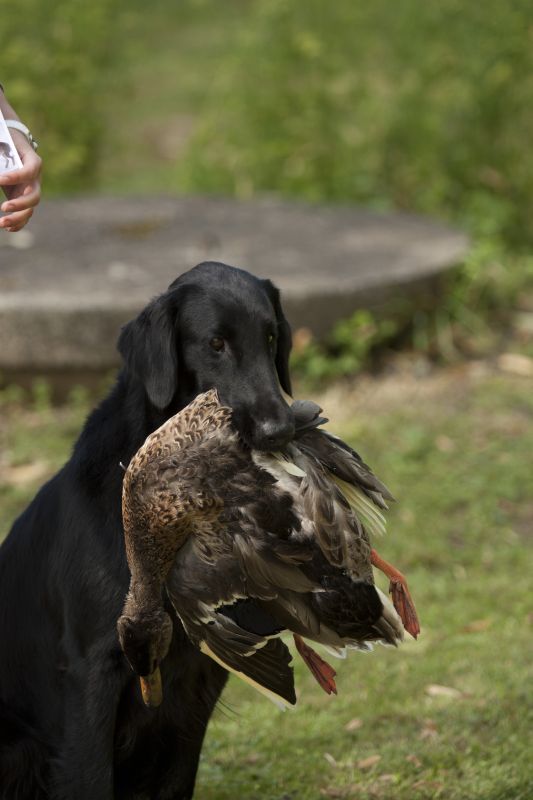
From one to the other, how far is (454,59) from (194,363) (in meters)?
6.26

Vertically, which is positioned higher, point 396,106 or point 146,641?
point 146,641

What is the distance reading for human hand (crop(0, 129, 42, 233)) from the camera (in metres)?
3.09

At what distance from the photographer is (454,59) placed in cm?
896

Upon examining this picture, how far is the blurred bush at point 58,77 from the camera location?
32.4 ft

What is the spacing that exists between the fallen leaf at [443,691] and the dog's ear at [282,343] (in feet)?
4.88

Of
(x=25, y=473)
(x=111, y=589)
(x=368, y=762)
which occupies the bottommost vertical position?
(x=25, y=473)

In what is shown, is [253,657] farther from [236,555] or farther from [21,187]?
[21,187]

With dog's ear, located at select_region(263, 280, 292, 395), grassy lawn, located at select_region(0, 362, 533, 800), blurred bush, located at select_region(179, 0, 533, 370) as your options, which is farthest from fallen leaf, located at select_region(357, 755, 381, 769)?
blurred bush, located at select_region(179, 0, 533, 370)

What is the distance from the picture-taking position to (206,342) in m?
3.27

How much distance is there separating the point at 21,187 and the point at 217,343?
606 mm

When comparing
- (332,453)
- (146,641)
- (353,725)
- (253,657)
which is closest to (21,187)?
(332,453)

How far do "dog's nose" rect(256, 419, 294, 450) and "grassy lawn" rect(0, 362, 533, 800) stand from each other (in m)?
1.02

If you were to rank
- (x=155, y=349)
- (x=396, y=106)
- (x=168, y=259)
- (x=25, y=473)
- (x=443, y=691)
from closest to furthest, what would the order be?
(x=155, y=349)
(x=443, y=691)
(x=25, y=473)
(x=168, y=259)
(x=396, y=106)

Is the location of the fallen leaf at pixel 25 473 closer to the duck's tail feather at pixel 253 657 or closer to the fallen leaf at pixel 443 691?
the fallen leaf at pixel 443 691
